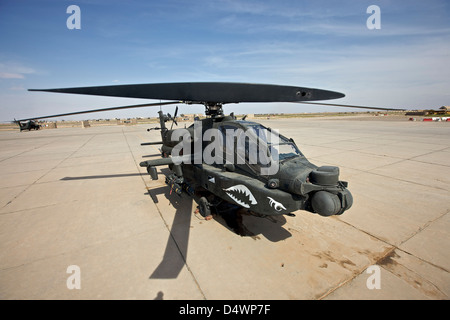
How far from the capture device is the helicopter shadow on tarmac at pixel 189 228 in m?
3.24

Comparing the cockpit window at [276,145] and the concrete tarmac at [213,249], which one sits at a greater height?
the cockpit window at [276,145]

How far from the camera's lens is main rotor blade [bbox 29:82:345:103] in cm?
197

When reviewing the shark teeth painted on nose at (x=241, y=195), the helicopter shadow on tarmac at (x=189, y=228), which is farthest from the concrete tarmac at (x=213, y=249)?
the shark teeth painted on nose at (x=241, y=195)

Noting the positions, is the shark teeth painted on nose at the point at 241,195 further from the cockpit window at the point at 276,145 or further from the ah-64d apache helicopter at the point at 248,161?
the cockpit window at the point at 276,145

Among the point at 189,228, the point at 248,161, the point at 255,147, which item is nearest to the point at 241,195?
the point at 248,161

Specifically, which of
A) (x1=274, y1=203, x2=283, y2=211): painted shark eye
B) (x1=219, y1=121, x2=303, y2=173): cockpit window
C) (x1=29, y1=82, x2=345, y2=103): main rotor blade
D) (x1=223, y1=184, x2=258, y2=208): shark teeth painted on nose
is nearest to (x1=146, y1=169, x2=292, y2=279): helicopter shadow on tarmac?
(x1=223, y1=184, x2=258, y2=208): shark teeth painted on nose

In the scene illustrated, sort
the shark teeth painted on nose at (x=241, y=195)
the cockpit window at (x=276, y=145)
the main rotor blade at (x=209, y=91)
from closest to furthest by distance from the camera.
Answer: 1. the main rotor blade at (x=209, y=91)
2. the shark teeth painted on nose at (x=241, y=195)
3. the cockpit window at (x=276, y=145)

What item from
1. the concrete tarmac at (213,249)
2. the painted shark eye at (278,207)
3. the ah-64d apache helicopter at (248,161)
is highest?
the ah-64d apache helicopter at (248,161)

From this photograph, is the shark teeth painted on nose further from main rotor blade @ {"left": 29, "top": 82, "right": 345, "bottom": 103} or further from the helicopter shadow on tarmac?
main rotor blade @ {"left": 29, "top": 82, "right": 345, "bottom": 103}

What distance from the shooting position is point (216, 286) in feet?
9.32

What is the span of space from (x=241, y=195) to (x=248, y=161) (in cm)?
68

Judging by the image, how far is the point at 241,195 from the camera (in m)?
3.58

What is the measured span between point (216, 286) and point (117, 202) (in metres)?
4.29

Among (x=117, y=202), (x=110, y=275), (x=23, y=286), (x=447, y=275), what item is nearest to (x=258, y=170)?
(x=110, y=275)
